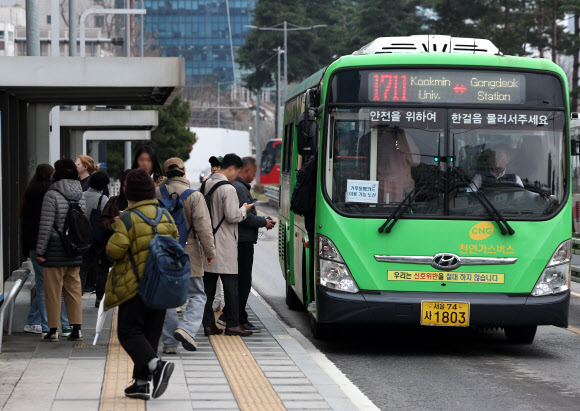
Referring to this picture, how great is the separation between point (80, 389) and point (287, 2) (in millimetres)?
68455

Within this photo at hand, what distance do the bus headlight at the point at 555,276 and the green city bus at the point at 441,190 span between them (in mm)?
11

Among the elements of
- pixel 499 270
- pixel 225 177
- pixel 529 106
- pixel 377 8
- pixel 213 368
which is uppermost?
pixel 377 8

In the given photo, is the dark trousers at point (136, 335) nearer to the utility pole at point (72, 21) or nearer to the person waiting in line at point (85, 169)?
the person waiting in line at point (85, 169)

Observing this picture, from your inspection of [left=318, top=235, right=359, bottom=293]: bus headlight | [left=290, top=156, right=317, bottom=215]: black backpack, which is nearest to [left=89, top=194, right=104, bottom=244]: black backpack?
[left=290, top=156, right=317, bottom=215]: black backpack

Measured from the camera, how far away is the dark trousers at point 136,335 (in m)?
7.23

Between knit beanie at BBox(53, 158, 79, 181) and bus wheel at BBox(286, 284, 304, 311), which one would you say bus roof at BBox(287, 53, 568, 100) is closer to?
knit beanie at BBox(53, 158, 79, 181)

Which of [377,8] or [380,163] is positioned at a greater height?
[377,8]

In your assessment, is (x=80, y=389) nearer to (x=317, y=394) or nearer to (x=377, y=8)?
(x=317, y=394)

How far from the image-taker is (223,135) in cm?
8544

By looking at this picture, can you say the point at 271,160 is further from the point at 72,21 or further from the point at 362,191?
the point at 362,191

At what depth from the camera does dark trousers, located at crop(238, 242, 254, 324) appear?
429 inches

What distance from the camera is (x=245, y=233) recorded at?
10859 mm

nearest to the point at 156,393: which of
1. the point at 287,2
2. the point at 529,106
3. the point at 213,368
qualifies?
the point at 213,368

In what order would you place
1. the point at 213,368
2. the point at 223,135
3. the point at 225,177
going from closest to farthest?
the point at 213,368 < the point at 225,177 < the point at 223,135
